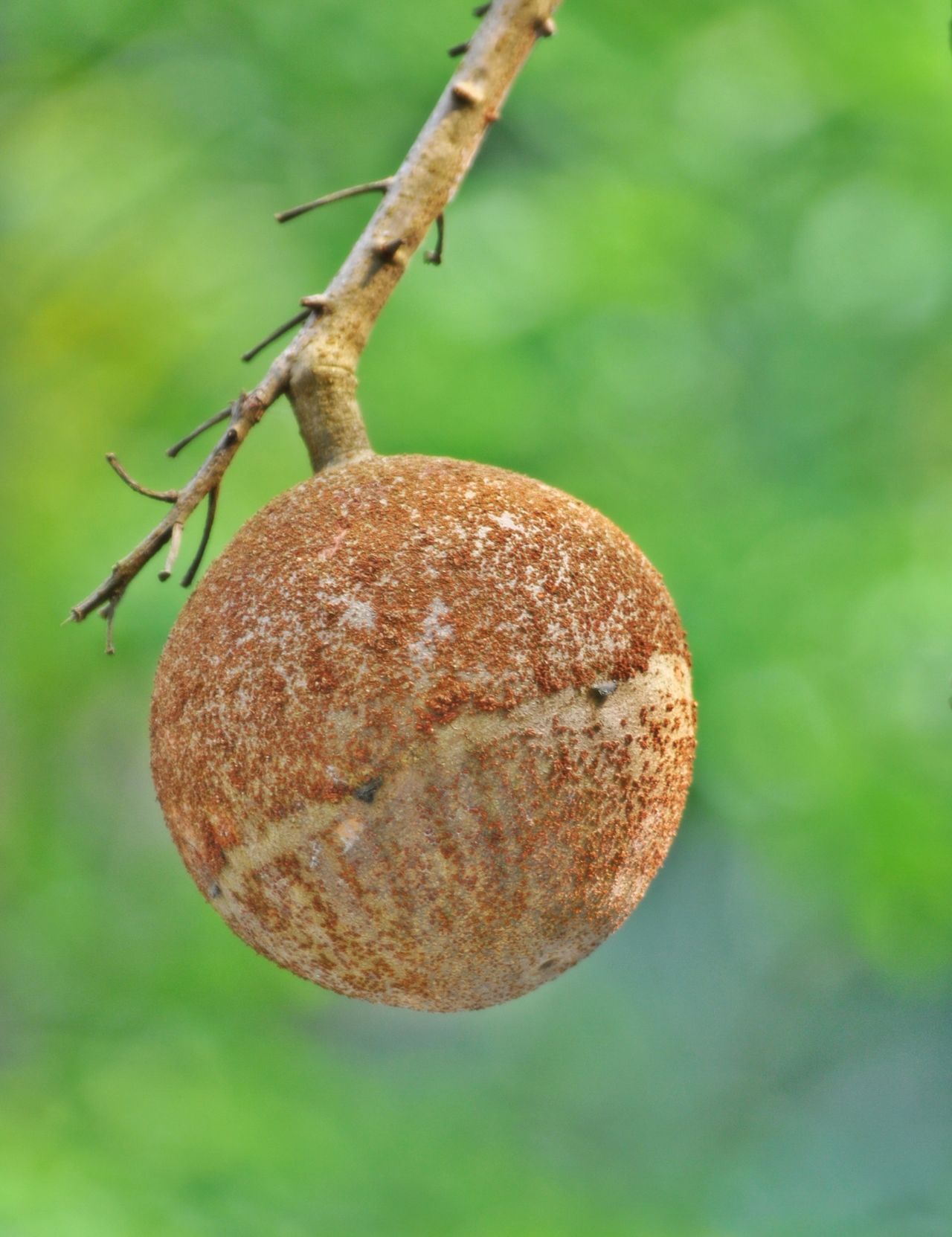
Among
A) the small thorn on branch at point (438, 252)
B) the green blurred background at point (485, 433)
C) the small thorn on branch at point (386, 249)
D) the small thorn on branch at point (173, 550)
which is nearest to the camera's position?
the small thorn on branch at point (173, 550)

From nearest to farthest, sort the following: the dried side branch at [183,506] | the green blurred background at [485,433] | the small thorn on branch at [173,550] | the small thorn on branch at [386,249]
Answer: the small thorn on branch at [173,550] < the dried side branch at [183,506] < the small thorn on branch at [386,249] < the green blurred background at [485,433]

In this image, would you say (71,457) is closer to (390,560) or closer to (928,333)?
(928,333)

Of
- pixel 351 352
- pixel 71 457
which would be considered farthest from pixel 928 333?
pixel 351 352

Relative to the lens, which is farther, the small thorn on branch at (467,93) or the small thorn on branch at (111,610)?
the small thorn on branch at (467,93)

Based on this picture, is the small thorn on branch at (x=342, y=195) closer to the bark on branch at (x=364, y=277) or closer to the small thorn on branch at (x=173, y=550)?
the bark on branch at (x=364, y=277)

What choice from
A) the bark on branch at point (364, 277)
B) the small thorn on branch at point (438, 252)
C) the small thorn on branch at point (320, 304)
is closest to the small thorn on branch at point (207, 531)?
the bark on branch at point (364, 277)

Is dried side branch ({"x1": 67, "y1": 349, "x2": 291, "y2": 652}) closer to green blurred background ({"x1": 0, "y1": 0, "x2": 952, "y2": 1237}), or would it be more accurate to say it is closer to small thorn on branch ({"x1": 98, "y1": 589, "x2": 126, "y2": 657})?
small thorn on branch ({"x1": 98, "y1": 589, "x2": 126, "y2": 657})

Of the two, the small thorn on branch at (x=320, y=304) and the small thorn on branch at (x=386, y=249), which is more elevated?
the small thorn on branch at (x=386, y=249)
